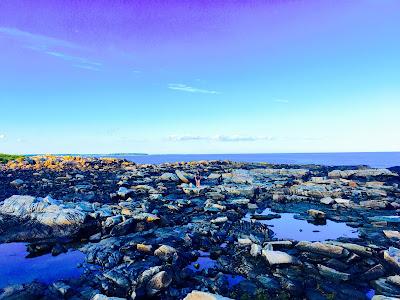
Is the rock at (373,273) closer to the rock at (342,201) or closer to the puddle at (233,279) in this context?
the puddle at (233,279)

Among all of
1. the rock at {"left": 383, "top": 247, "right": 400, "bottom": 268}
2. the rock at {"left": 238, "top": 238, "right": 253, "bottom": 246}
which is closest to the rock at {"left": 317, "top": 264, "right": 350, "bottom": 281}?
the rock at {"left": 383, "top": 247, "right": 400, "bottom": 268}

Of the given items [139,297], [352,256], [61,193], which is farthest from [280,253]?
[61,193]

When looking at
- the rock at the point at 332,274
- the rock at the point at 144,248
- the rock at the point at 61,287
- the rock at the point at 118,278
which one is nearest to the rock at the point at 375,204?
the rock at the point at 332,274

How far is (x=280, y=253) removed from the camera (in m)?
9.54

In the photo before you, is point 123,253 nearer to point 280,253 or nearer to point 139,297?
point 139,297

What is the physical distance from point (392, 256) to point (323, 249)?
207cm

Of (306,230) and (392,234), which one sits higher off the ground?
(392,234)

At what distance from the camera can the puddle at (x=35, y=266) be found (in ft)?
28.6

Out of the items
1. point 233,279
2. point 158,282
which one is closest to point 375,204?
point 233,279

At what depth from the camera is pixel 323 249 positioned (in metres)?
10.1

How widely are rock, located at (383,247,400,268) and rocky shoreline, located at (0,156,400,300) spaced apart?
0.10ft

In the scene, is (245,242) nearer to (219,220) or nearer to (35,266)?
(219,220)

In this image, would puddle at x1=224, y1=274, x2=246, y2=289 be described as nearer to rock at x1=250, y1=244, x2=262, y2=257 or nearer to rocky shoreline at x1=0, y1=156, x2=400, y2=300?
rocky shoreline at x1=0, y1=156, x2=400, y2=300

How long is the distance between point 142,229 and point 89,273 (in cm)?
421
